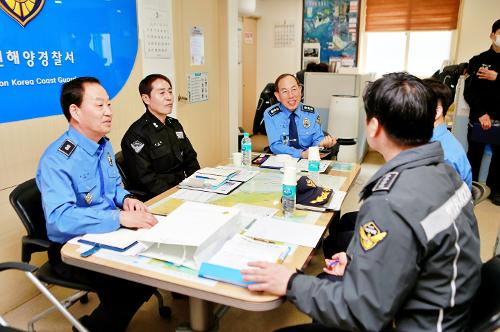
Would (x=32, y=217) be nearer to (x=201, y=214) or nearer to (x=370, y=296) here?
(x=201, y=214)

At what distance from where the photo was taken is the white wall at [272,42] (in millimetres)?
7359

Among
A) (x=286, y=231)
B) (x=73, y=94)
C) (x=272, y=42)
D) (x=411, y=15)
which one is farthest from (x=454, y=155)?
(x=272, y=42)

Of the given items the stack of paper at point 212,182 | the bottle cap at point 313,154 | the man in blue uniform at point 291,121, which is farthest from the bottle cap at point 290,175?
the man in blue uniform at point 291,121

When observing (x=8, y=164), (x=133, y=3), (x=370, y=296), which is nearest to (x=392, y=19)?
(x=133, y=3)

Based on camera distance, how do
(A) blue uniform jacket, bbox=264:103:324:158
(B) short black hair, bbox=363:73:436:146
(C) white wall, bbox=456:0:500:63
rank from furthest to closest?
(C) white wall, bbox=456:0:500:63
(A) blue uniform jacket, bbox=264:103:324:158
(B) short black hair, bbox=363:73:436:146

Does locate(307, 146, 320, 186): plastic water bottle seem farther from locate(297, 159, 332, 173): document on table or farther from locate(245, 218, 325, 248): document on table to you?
locate(245, 218, 325, 248): document on table

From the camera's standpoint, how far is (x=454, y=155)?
1853 mm

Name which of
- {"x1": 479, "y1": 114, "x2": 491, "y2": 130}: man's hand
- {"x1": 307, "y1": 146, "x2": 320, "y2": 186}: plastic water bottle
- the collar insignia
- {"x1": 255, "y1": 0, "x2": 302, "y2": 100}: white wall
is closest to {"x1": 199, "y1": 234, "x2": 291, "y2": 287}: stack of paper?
{"x1": 307, "y1": 146, "x2": 320, "y2": 186}: plastic water bottle

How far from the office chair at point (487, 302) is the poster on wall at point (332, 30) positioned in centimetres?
618

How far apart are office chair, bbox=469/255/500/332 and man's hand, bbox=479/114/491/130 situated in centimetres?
325

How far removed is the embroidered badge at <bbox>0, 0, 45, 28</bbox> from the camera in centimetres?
210

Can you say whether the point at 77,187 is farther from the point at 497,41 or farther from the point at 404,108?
the point at 497,41

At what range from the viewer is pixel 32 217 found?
1.76 metres

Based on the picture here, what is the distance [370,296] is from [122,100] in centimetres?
240
